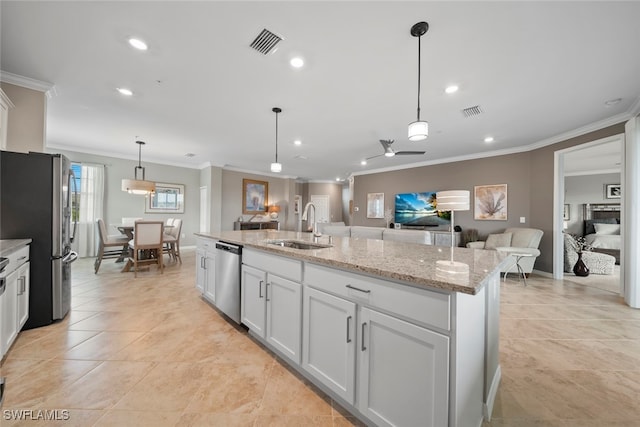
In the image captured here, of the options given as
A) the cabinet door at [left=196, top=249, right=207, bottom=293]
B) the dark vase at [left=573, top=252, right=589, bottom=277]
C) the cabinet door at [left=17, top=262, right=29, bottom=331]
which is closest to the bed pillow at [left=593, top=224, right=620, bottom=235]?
the dark vase at [left=573, top=252, right=589, bottom=277]

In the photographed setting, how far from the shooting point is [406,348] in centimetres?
113

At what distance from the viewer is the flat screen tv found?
645cm

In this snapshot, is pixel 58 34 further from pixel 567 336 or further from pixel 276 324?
pixel 567 336

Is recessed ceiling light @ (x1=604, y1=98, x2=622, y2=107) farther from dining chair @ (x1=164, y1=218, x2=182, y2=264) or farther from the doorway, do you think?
dining chair @ (x1=164, y1=218, x2=182, y2=264)

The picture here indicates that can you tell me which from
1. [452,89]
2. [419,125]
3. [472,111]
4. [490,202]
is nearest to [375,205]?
[490,202]

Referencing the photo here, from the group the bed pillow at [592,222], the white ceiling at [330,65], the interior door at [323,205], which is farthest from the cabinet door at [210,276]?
the bed pillow at [592,222]

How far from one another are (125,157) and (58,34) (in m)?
5.15

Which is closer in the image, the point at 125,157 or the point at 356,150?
the point at 356,150

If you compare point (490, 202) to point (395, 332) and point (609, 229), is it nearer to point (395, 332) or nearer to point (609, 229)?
point (609, 229)

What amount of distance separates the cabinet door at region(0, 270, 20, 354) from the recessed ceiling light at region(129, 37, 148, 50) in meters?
2.10

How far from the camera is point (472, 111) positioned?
3.37 meters

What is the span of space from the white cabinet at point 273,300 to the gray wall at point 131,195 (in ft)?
19.5

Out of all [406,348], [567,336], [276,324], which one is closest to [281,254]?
[276,324]

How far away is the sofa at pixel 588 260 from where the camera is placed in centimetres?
475
